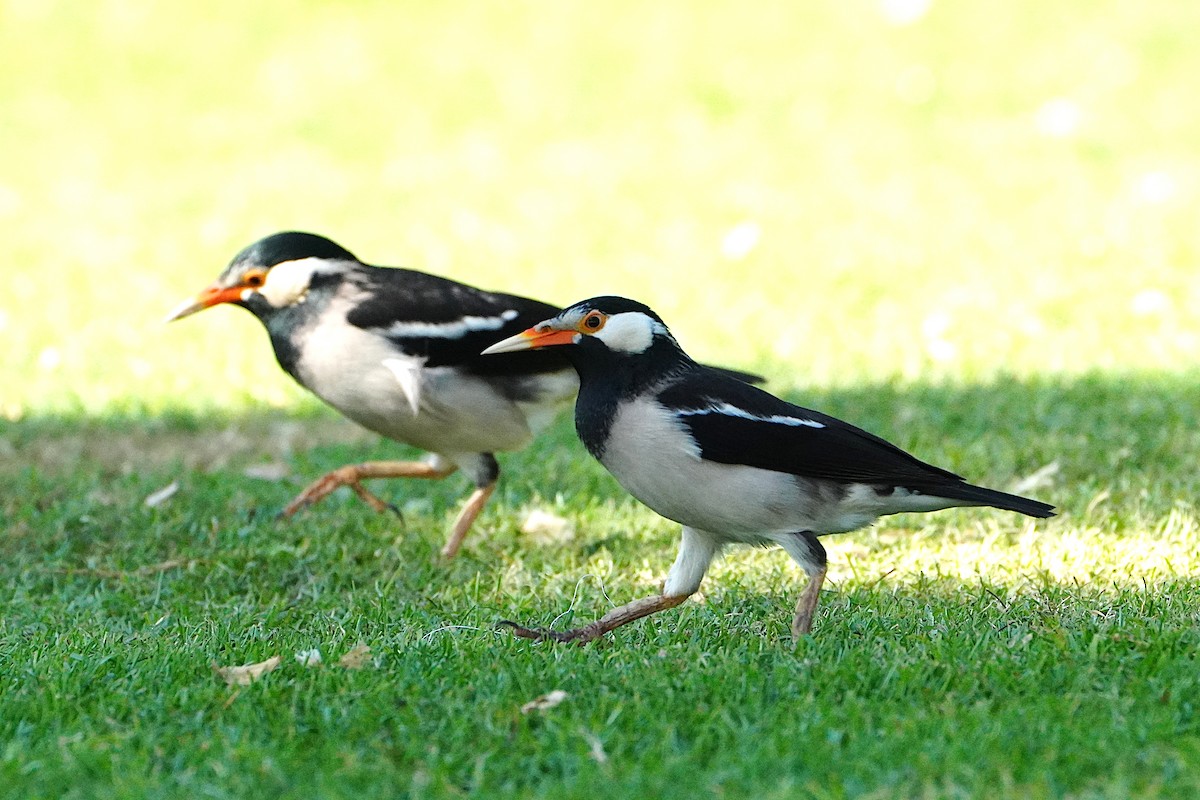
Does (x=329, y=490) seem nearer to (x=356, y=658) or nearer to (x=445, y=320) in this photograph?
(x=445, y=320)

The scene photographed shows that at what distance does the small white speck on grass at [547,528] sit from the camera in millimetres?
6406

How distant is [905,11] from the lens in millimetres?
15609

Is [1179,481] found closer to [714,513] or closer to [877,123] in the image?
[714,513]

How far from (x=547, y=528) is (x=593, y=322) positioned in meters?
1.72

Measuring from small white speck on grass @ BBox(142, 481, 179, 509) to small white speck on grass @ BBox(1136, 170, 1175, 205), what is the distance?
760cm

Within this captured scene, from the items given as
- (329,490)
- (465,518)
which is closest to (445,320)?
(465,518)

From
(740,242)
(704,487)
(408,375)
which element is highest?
(740,242)

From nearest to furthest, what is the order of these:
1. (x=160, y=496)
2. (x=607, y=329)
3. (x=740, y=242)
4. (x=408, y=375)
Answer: (x=607, y=329) < (x=408, y=375) < (x=160, y=496) < (x=740, y=242)

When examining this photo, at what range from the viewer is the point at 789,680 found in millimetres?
4297

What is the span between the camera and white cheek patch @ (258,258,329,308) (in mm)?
6480

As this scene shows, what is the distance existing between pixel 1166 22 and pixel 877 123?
3.61 meters

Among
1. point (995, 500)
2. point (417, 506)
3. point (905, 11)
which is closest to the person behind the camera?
point (995, 500)

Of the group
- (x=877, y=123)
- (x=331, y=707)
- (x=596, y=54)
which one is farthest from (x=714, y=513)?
(x=596, y=54)

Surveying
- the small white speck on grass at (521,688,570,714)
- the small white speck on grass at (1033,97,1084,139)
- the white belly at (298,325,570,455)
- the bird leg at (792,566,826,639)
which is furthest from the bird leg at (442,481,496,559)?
the small white speck on grass at (1033,97,1084,139)
